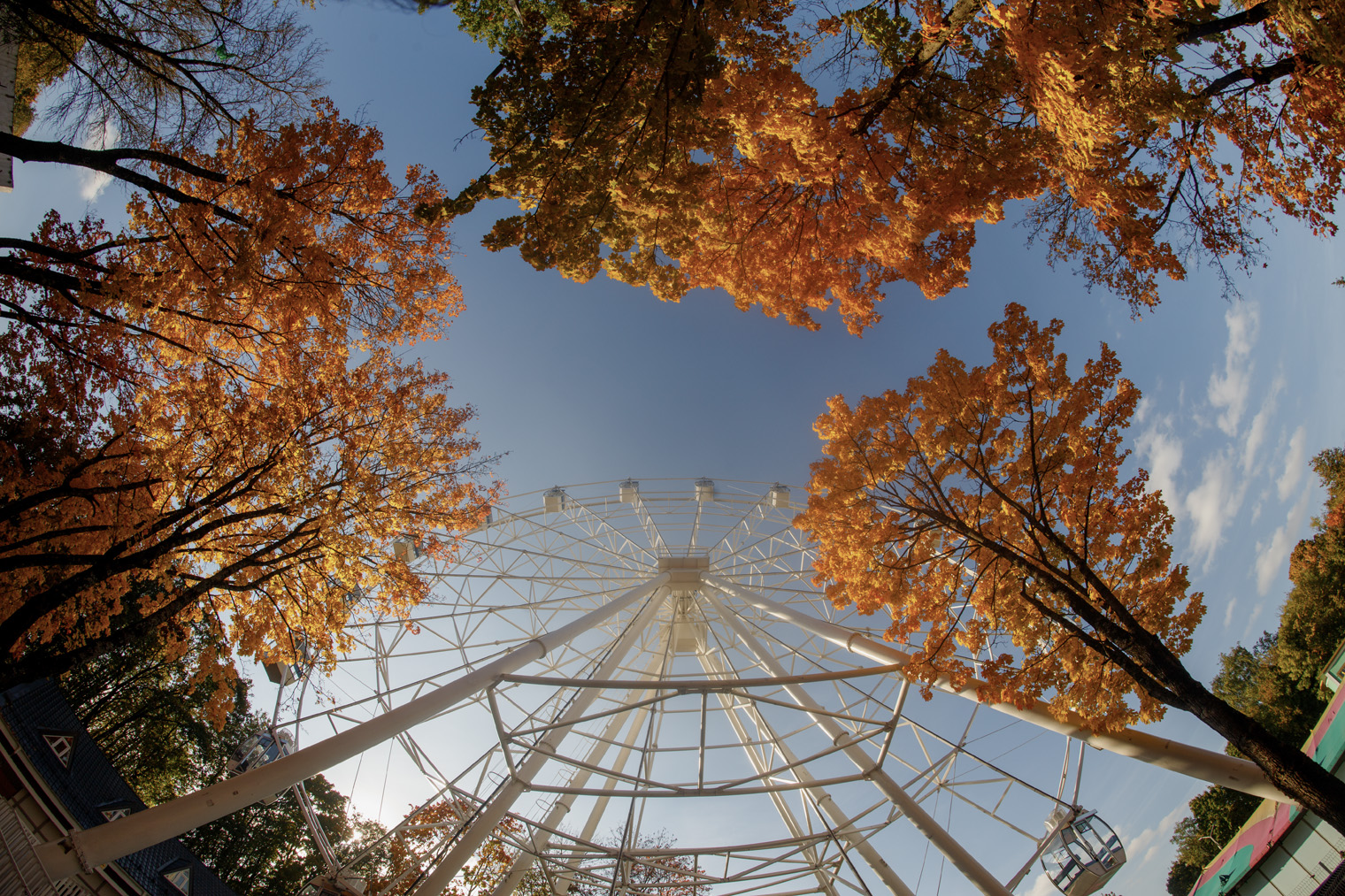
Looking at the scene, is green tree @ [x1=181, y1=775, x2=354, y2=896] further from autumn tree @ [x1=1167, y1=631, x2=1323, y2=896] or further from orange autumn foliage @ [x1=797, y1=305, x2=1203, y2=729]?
autumn tree @ [x1=1167, y1=631, x2=1323, y2=896]

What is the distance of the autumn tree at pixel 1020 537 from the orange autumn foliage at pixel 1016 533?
0.02 metres

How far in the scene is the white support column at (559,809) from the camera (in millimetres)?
10586

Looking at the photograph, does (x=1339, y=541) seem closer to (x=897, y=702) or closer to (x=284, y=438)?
(x=897, y=702)

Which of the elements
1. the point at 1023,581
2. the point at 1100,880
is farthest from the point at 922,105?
the point at 1100,880

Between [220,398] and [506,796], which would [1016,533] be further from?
[220,398]

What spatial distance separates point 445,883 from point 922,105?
1324 centimetres

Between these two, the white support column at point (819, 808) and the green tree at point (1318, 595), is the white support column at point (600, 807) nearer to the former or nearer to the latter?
the white support column at point (819, 808)

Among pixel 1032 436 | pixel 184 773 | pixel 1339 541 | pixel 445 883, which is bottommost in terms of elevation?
pixel 445 883

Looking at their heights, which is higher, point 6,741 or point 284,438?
point 284,438

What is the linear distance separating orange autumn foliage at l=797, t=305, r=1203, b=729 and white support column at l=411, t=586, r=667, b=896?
576 cm

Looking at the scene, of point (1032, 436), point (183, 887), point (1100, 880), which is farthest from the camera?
point (183, 887)

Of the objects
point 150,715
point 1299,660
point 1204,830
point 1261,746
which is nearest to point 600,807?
point 1261,746

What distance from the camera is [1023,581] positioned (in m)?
8.52

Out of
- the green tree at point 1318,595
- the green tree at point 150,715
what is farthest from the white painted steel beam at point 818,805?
the green tree at point 1318,595
